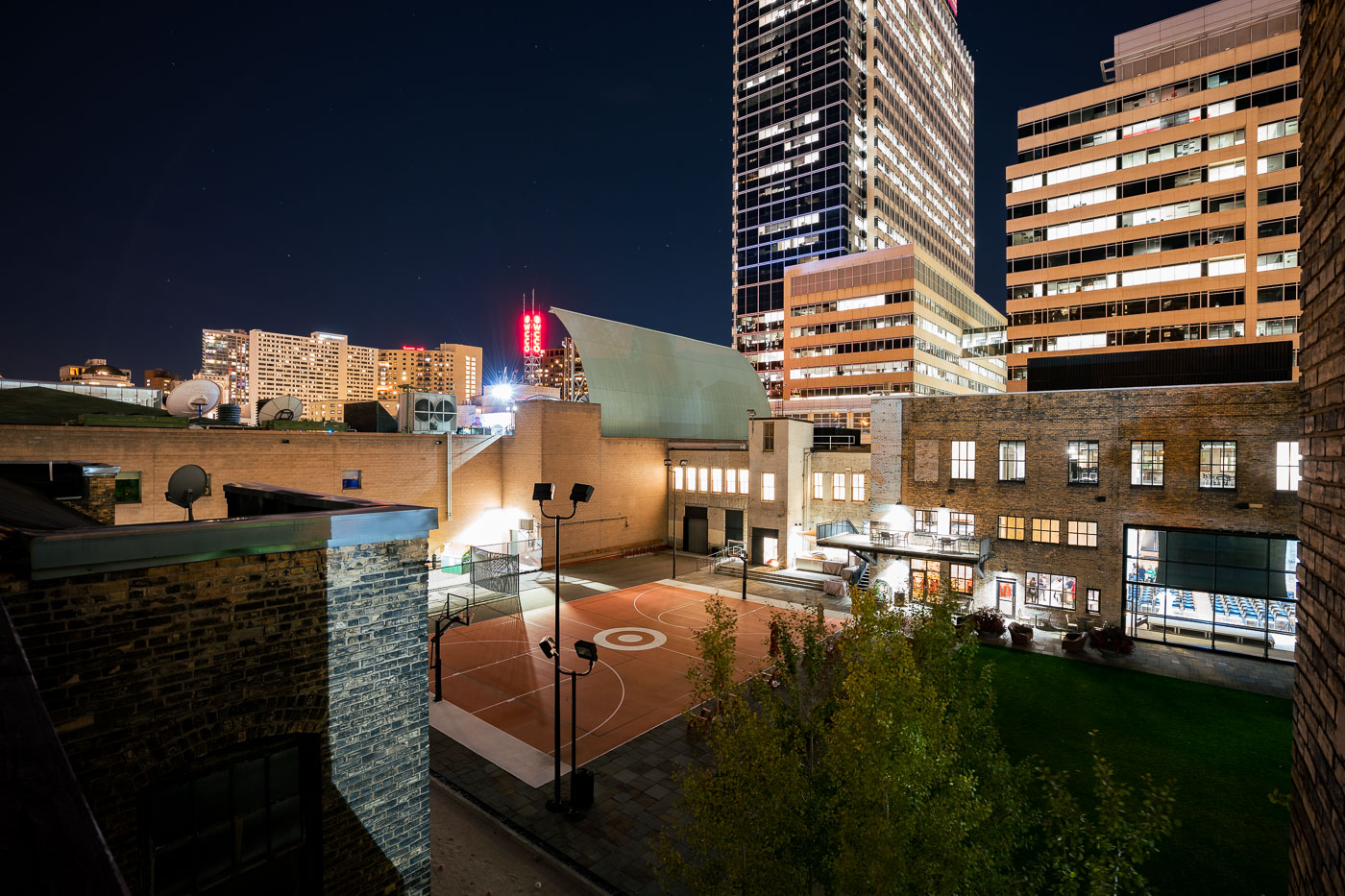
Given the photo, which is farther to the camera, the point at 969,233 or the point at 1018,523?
the point at 969,233

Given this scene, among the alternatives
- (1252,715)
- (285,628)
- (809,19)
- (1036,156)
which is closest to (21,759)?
(285,628)

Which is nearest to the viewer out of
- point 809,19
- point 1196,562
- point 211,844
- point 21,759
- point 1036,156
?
point 21,759

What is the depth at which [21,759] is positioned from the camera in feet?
4.23

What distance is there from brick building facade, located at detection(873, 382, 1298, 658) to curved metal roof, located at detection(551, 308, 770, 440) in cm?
1718

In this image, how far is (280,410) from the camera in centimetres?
2967

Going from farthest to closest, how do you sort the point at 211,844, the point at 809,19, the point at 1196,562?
the point at 809,19 → the point at 1196,562 → the point at 211,844

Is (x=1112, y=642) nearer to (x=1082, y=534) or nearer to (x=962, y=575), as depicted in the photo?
(x=1082, y=534)

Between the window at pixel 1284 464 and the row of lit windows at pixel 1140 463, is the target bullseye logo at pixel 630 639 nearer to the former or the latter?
the row of lit windows at pixel 1140 463

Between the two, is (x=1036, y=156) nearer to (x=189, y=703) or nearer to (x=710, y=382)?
(x=710, y=382)

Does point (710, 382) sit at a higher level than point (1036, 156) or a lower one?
lower

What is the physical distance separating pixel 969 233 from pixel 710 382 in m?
134

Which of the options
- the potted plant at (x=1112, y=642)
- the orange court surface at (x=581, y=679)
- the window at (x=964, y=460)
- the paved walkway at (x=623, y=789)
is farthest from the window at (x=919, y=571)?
the paved walkway at (x=623, y=789)

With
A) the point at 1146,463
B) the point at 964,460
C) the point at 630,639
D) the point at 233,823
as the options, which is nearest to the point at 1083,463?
the point at 1146,463

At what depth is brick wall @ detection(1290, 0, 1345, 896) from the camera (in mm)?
3404
